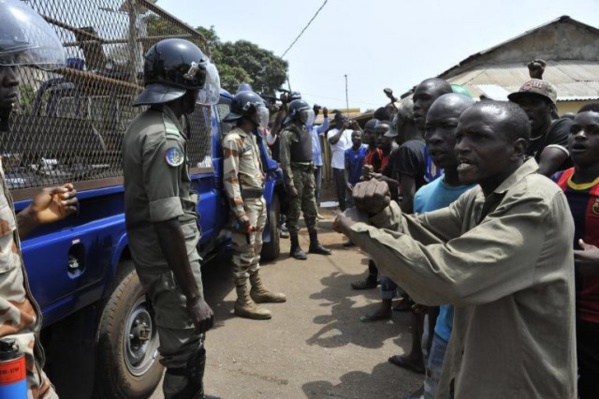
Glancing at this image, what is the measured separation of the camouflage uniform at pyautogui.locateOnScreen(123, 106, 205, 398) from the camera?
2051 millimetres

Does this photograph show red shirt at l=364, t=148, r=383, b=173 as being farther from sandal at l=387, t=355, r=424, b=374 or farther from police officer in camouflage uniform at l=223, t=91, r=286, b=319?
sandal at l=387, t=355, r=424, b=374

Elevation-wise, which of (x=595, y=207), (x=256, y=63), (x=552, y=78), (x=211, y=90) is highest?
(x=256, y=63)

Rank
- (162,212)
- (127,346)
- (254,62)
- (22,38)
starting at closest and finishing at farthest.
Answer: (22,38), (162,212), (127,346), (254,62)

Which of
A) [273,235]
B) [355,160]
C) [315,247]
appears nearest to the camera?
[273,235]

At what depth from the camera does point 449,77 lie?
47.6ft

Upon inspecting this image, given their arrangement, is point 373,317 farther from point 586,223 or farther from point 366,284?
point 586,223

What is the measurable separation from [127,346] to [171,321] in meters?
0.58

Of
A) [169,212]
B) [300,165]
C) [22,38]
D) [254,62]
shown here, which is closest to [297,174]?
[300,165]

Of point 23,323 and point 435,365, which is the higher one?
point 23,323

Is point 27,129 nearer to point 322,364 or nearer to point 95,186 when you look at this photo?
point 95,186

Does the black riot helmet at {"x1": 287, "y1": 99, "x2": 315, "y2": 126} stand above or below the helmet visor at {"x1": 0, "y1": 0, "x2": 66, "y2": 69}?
below

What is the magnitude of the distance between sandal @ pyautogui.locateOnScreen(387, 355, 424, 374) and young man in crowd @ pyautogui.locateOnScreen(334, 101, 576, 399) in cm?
181

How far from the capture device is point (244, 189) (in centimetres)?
420

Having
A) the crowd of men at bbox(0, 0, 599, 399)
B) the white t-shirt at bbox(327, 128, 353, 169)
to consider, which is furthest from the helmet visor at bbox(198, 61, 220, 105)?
the white t-shirt at bbox(327, 128, 353, 169)
